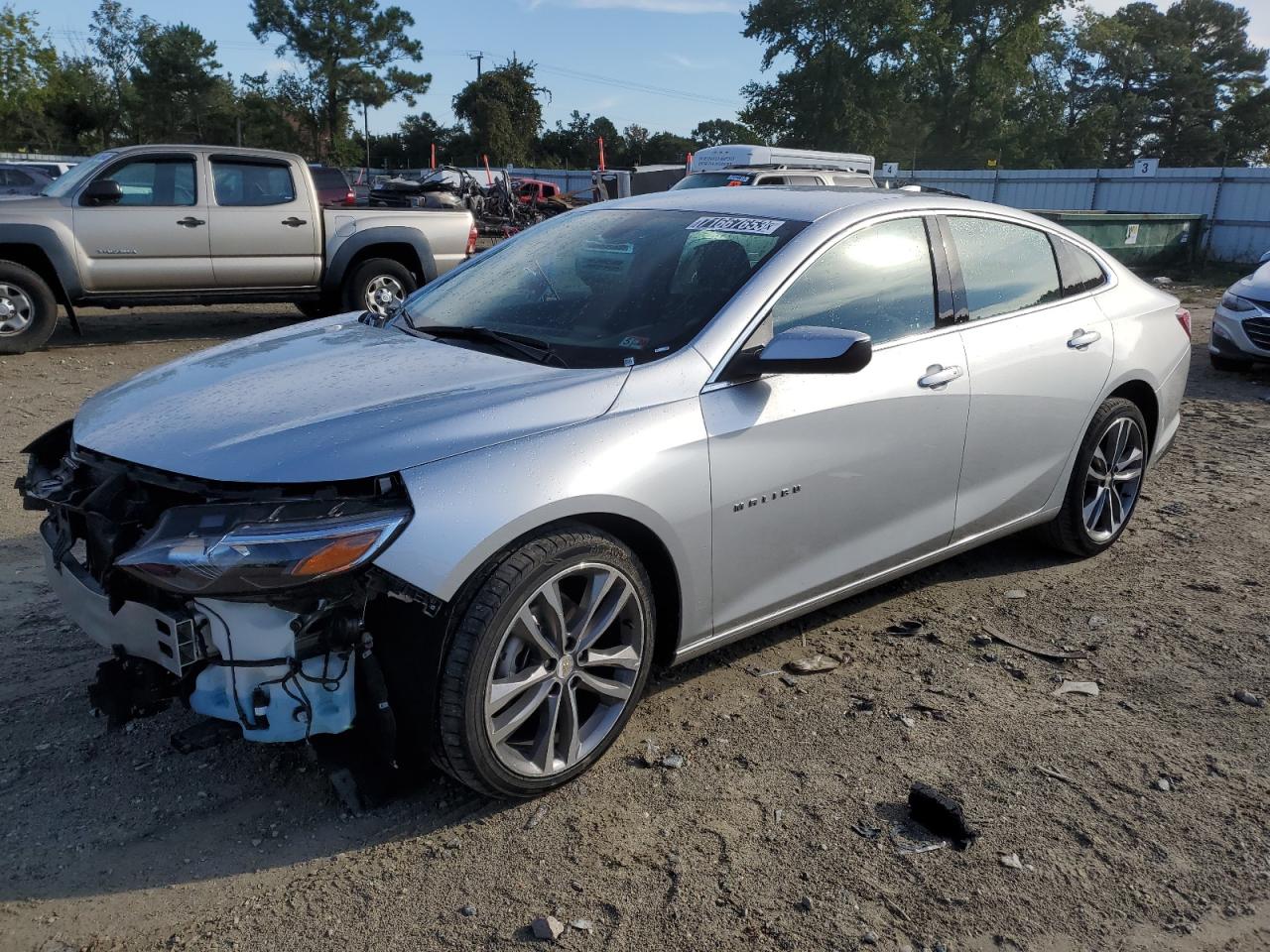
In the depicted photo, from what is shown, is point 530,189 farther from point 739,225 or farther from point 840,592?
point 840,592

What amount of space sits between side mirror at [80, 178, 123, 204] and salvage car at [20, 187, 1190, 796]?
21.5ft

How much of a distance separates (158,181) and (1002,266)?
8.48m

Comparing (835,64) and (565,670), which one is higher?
(835,64)

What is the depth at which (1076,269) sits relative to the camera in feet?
15.1

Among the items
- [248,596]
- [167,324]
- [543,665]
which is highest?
[248,596]

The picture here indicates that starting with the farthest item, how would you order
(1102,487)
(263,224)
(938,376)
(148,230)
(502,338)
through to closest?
(263,224) < (148,230) < (1102,487) < (938,376) < (502,338)

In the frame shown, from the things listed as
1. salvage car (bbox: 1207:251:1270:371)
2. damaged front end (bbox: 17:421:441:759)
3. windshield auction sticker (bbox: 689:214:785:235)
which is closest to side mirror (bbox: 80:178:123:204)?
windshield auction sticker (bbox: 689:214:785:235)

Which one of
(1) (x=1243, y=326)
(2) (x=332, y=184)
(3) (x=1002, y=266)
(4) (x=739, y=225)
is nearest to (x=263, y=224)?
(4) (x=739, y=225)

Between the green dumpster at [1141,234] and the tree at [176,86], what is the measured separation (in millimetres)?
56678

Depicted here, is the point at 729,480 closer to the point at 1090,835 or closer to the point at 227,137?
the point at 1090,835

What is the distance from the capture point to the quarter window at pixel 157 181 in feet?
31.4

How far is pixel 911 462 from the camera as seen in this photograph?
12.1 ft

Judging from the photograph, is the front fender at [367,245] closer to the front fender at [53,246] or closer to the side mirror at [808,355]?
the front fender at [53,246]

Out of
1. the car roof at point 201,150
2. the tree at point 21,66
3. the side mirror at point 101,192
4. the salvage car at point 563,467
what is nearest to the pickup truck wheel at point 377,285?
the car roof at point 201,150
